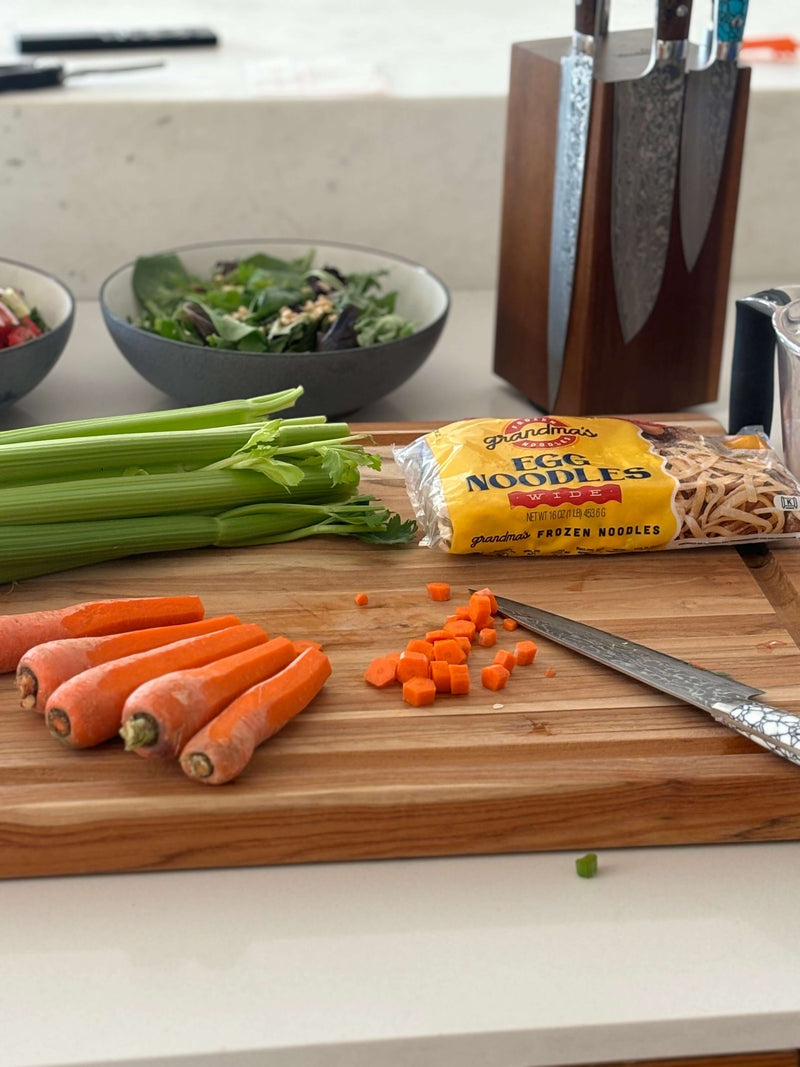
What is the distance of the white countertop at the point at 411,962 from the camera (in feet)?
2.53

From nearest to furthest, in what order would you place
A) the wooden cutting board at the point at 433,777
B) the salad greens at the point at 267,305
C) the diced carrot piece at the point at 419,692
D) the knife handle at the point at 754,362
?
the wooden cutting board at the point at 433,777 < the diced carrot piece at the point at 419,692 < the knife handle at the point at 754,362 < the salad greens at the point at 267,305

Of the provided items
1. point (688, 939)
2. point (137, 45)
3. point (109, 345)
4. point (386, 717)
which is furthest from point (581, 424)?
point (137, 45)

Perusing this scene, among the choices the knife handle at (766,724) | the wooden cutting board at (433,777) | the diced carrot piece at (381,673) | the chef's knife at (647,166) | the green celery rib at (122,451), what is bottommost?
the wooden cutting board at (433,777)

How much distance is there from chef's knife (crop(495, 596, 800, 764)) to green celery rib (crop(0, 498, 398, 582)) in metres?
0.21

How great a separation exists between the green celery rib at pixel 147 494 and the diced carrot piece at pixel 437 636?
0.23 m

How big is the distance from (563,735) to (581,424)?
18.5 inches

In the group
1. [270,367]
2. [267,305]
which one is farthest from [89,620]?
[267,305]

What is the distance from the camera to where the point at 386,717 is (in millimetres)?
986

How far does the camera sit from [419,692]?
0.99 meters

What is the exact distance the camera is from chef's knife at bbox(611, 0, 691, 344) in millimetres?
1421

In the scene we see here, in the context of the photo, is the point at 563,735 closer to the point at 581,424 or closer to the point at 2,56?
the point at 581,424

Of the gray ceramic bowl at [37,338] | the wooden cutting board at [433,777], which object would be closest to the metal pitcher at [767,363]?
the wooden cutting board at [433,777]

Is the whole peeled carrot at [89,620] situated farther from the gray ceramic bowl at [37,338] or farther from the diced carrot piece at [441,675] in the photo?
the gray ceramic bowl at [37,338]

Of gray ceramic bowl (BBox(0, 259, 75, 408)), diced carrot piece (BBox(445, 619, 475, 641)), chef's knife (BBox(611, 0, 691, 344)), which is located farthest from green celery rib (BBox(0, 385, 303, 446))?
chef's knife (BBox(611, 0, 691, 344))
